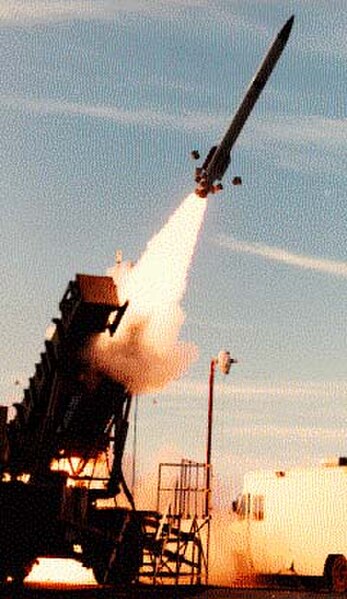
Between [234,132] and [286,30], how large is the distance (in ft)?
8.19

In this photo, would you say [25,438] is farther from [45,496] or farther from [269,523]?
[269,523]

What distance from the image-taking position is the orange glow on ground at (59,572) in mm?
26266

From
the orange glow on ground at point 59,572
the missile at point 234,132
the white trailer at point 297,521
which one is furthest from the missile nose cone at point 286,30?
the orange glow on ground at point 59,572

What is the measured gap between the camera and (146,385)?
77.6 ft

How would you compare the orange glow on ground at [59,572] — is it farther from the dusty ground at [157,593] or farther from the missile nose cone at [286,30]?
the missile nose cone at [286,30]

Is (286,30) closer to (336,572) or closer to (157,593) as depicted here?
(157,593)

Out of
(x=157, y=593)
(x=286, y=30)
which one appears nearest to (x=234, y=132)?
(x=286, y=30)

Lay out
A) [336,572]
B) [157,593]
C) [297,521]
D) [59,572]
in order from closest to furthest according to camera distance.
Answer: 1. [157,593]
2. [59,572]
3. [336,572]
4. [297,521]

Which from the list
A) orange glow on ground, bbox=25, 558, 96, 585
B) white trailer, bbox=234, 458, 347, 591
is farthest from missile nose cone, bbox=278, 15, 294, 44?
orange glow on ground, bbox=25, 558, 96, 585

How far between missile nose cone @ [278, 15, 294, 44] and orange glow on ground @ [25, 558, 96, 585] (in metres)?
13.0

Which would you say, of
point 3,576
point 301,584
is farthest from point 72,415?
point 301,584

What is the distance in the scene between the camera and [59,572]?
26.8m

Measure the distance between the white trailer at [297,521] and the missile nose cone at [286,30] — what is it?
11.6m

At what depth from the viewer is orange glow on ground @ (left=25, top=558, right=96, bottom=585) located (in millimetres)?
26266
